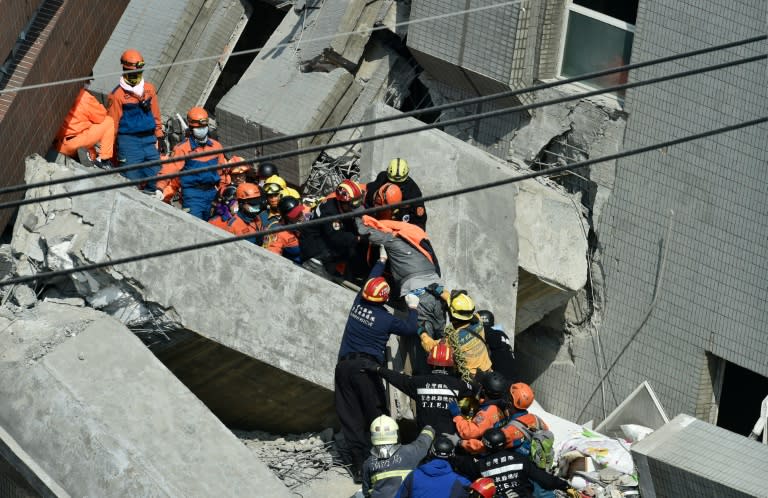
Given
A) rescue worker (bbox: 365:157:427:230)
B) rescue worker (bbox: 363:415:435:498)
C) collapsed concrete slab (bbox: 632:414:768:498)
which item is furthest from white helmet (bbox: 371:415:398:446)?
rescue worker (bbox: 365:157:427:230)

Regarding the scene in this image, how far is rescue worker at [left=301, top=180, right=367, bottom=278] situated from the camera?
41.2ft

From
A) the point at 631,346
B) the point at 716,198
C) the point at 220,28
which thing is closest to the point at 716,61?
the point at 716,198

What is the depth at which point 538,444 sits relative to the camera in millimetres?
11141

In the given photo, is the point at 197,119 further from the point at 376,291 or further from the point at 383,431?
the point at 383,431

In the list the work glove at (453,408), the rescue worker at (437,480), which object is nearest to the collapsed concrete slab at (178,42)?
the work glove at (453,408)

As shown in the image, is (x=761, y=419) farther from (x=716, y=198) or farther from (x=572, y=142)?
(x=572, y=142)

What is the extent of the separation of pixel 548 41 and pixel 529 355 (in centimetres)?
324

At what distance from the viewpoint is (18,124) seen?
13281 millimetres

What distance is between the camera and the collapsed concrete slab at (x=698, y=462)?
389 inches

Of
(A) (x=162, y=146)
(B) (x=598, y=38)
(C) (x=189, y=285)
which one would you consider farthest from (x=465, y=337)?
(A) (x=162, y=146)

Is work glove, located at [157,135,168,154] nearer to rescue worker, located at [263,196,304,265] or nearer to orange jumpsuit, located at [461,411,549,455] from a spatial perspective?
rescue worker, located at [263,196,304,265]

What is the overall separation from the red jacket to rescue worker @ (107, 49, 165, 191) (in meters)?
0.32

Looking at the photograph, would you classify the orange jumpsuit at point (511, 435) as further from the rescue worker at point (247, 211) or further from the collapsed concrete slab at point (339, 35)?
the collapsed concrete slab at point (339, 35)

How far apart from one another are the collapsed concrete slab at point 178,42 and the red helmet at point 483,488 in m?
6.49
